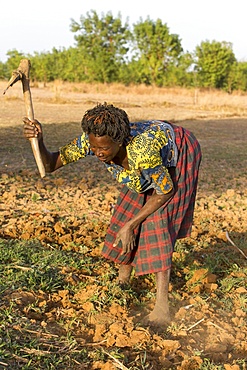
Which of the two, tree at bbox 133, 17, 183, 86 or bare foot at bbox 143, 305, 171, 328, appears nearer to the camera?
bare foot at bbox 143, 305, 171, 328

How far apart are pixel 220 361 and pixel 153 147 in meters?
1.12

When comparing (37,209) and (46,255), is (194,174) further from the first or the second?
(37,209)

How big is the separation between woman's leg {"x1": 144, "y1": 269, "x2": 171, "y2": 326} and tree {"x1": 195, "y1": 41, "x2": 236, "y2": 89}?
30830 mm

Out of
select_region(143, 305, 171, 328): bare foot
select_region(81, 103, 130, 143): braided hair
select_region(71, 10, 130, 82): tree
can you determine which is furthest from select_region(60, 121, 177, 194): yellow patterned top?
select_region(71, 10, 130, 82): tree

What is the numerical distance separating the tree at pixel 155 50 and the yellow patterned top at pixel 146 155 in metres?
31.6

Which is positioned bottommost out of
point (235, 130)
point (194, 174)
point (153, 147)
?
point (235, 130)

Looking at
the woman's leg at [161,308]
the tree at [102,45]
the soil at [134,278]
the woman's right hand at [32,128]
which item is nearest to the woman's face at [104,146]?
the woman's right hand at [32,128]

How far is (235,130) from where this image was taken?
13.7 meters

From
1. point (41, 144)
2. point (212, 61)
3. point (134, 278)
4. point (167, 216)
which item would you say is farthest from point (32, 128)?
point (212, 61)

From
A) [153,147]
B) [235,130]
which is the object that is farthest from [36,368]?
[235,130]

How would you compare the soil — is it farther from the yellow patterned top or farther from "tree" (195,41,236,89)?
"tree" (195,41,236,89)

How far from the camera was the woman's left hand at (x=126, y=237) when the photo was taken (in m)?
2.73

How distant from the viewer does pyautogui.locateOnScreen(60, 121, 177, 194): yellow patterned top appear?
8.09ft

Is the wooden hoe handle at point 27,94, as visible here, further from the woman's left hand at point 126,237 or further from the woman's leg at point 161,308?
the woman's leg at point 161,308
